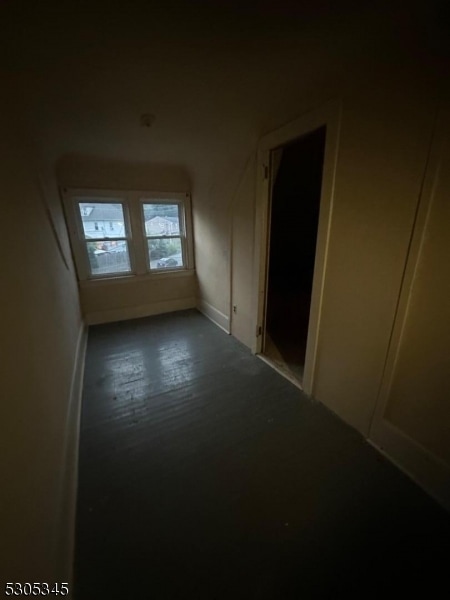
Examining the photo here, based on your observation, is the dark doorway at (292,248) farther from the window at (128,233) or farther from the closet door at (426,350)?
the window at (128,233)

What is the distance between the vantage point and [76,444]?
1.55 m

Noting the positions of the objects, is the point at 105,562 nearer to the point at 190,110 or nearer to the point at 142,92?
the point at 142,92

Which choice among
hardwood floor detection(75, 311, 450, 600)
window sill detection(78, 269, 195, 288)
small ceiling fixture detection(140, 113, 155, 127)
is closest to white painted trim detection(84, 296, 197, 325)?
window sill detection(78, 269, 195, 288)

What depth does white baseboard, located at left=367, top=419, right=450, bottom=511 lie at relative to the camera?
1226mm

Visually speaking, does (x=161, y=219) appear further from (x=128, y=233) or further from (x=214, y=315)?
(x=214, y=315)

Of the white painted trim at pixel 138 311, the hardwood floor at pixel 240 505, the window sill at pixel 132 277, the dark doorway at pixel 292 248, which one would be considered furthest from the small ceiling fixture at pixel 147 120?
the white painted trim at pixel 138 311

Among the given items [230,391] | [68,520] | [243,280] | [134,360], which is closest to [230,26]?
[243,280]

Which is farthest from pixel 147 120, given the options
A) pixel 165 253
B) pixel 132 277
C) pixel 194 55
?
pixel 132 277

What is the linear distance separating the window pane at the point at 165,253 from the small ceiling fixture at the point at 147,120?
5.62ft

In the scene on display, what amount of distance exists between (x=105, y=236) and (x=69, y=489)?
2.90 m

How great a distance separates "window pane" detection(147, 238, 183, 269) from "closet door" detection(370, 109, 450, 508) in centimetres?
315

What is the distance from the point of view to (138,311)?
372 cm

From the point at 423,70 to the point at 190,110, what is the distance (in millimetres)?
1438

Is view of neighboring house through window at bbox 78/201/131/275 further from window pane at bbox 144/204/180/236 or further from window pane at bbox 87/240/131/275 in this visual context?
window pane at bbox 144/204/180/236
